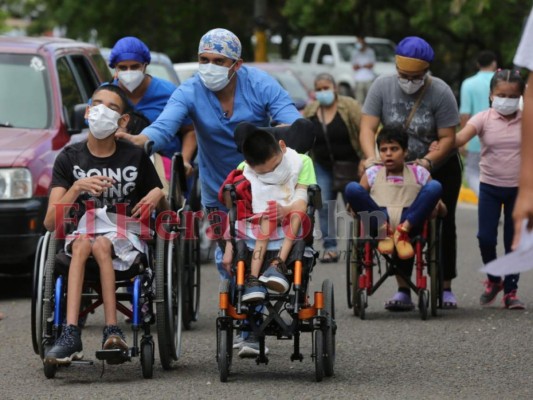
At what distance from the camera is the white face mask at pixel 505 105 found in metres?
10.5

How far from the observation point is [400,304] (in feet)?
34.7

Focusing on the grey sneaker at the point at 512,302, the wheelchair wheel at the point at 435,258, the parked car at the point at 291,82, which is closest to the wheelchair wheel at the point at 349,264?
the wheelchair wheel at the point at 435,258

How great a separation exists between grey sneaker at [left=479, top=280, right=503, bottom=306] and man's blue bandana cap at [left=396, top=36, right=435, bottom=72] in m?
1.77

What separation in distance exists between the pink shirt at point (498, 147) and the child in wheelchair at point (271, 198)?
3.09 meters

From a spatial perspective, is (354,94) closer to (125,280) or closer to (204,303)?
(204,303)

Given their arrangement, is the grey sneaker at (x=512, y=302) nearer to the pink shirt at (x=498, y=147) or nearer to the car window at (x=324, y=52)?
the pink shirt at (x=498, y=147)

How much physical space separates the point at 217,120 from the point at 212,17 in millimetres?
34532

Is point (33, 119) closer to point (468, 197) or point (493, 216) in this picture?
point (493, 216)

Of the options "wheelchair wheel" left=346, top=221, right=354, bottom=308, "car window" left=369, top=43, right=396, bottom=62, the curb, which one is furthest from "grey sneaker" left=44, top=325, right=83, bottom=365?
"car window" left=369, top=43, right=396, bottom=62

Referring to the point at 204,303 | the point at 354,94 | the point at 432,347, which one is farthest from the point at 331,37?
the point at 432,347

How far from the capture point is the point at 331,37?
37.7 meters

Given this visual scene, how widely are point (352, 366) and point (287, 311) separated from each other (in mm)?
806

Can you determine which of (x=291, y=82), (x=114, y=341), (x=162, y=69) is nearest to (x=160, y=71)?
(x=162, y=69)

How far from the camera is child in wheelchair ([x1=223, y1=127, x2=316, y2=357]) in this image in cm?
766
